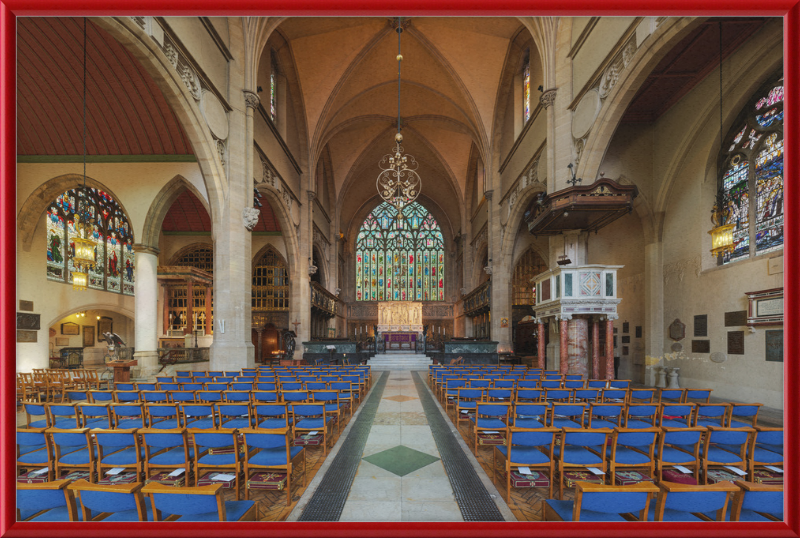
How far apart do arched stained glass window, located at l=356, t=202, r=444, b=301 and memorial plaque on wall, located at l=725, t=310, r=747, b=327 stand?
25537mm

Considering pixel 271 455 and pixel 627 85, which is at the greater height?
pixel 627 85

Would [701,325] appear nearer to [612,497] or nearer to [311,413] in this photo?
[311,413]

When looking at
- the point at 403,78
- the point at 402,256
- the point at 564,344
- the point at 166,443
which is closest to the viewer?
the point at 166,443

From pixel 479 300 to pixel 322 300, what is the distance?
32.2 ft

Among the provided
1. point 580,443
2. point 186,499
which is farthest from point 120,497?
point 580,443

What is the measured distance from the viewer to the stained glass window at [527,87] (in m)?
17.1

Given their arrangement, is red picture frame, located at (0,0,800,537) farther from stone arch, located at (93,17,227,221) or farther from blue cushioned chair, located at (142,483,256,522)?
stone arch, located at (93,17,227,221)

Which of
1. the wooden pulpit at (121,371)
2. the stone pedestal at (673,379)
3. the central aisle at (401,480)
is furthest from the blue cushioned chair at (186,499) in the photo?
the stone pedestal at (673,379)

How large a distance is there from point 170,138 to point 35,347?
8.75 m

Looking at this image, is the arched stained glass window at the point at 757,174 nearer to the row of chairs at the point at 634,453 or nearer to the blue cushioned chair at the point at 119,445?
the row of chairs at the point at 634,453

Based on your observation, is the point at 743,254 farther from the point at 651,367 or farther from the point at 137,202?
the point at 137,202

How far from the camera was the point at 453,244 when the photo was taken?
3503cm

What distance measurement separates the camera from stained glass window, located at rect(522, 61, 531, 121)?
17125mm

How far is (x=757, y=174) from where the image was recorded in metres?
9.03
